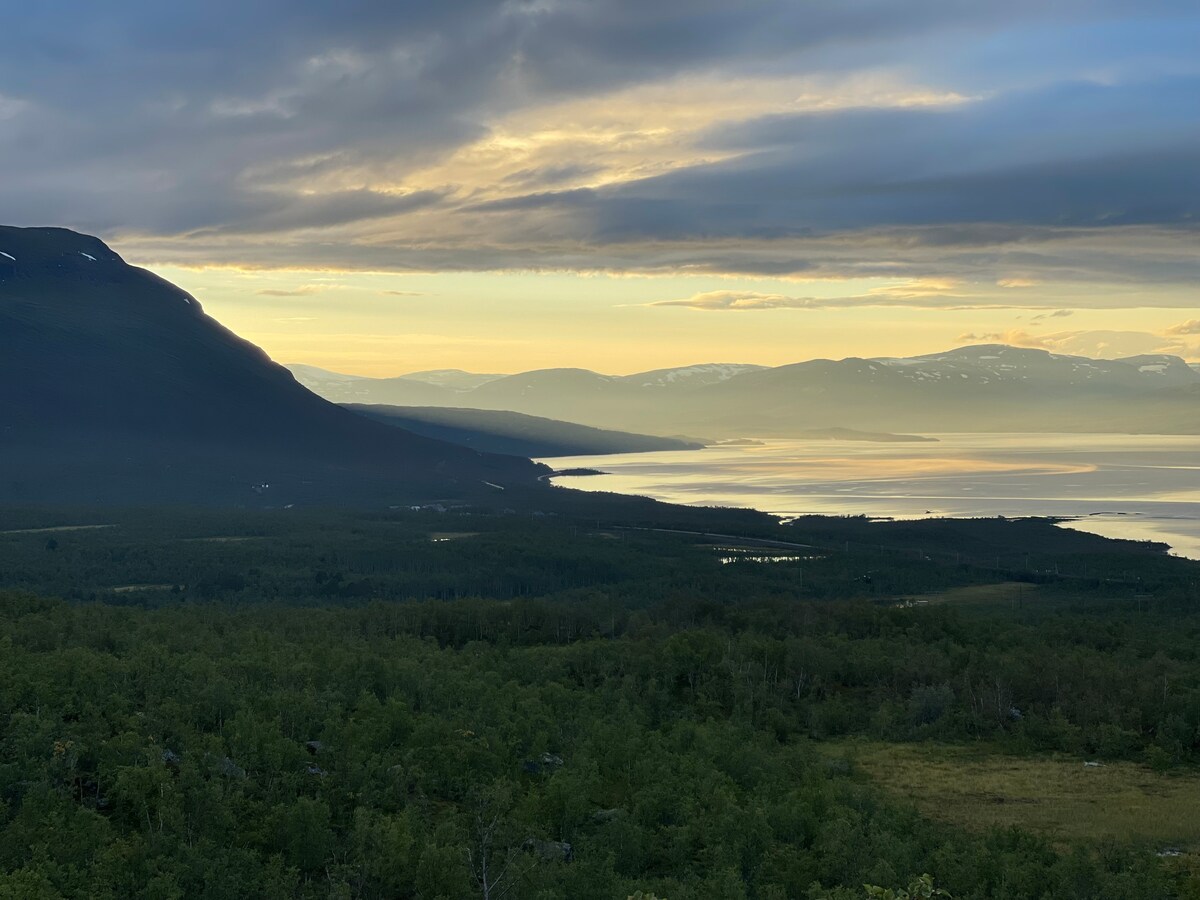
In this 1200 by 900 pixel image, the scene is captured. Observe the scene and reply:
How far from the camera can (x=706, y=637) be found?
87.9 m

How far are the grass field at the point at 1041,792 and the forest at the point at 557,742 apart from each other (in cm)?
73

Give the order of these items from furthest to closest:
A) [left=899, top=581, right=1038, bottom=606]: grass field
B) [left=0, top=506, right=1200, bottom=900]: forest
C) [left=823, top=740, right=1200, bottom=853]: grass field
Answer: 1. [left=899, top=581, right=1038, bottom=606]: grass field
2. [left=823, top=740, right=1200, bottom=853]: grass field
3. [left=0, top=506, right=1200, bottom=900]: forest

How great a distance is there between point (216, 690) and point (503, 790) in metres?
14.5

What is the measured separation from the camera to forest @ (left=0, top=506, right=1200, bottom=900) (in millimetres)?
41875

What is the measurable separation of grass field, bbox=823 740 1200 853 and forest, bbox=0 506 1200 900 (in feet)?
2.39

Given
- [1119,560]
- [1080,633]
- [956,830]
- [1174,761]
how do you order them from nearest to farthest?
[956,830], [1174,761], [1080,633], [1119,560]

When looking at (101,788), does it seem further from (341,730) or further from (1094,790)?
(1094,790)

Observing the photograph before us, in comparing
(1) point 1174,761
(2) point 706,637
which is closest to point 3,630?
(2) point 706,637

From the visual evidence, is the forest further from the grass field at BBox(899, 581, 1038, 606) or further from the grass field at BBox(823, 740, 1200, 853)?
the grass field at BBox(899, 581, 1038, 606)

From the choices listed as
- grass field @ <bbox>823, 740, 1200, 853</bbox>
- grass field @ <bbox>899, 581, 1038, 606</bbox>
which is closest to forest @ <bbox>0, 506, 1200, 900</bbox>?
grass field @ <bbox>823, 740, 1200, 853</bbox>

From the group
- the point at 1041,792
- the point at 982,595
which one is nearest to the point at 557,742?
the point at 1041,792

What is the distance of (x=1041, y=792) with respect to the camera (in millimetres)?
60719

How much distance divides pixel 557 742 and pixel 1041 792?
22.7 metres

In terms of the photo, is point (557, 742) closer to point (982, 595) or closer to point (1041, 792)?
point (1041, 792)
